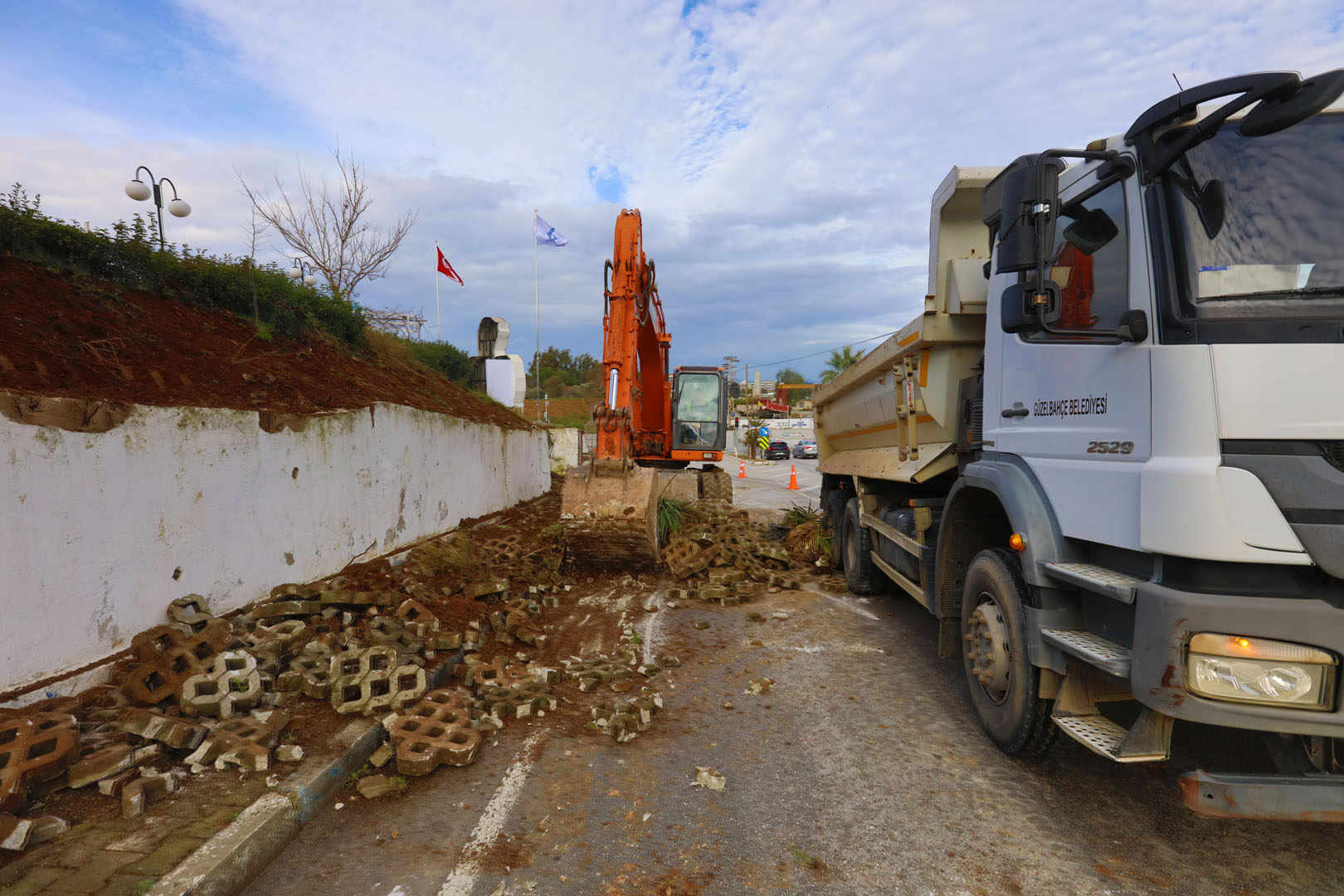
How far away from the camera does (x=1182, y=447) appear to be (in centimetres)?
254

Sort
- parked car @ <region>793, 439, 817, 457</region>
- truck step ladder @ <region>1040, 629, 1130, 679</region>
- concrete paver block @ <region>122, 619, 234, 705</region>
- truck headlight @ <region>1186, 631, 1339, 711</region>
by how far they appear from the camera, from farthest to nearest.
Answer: parked car @ <region>793, 439, 817, 457</region> < concrete paver block @ <region>122, 619, 234, 705</region> < truck step ladder @ <region>1040, 629, 1130, 679</region> < truck headlight @ <region>1186, 631, 1339, 711</region>

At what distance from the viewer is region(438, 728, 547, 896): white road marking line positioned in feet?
9.20

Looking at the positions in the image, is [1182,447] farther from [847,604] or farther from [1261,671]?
[847,604]

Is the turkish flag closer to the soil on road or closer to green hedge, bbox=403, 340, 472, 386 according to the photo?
green hedge, bbox=403, 340, 472, 386

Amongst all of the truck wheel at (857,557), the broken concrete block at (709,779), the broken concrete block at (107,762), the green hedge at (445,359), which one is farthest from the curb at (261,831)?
the green hedge at (445,359)

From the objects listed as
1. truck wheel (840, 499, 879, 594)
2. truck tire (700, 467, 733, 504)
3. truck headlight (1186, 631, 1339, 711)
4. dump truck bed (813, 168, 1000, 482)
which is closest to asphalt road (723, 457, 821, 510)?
truck tire (700, 467, 733, 504)

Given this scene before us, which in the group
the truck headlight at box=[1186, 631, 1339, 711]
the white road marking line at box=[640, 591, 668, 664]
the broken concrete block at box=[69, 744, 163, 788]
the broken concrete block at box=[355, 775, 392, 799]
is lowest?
the white road marking line at box=[640, 591, 668, 664]

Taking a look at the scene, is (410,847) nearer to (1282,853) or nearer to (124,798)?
(124,798)

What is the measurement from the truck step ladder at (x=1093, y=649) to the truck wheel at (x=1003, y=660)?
0.29 m

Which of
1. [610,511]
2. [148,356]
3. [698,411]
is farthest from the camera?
[698,411]

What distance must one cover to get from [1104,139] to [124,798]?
18.3 feet

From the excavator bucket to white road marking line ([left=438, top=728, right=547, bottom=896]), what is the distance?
120 inches

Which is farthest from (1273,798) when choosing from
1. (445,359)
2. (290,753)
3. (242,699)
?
(445,359)

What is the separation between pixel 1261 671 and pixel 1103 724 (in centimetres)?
78
